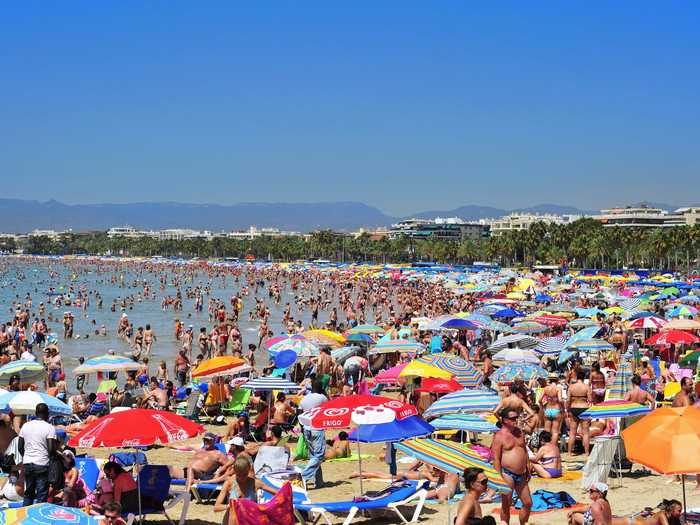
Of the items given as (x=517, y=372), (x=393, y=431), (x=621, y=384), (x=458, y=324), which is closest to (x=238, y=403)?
(x=517, y=372)

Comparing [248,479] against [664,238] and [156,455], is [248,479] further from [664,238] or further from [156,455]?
[664,238]

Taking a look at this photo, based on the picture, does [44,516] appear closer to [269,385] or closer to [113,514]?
[113,514]

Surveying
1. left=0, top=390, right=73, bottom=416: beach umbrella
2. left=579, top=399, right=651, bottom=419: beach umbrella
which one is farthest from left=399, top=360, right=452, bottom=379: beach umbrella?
left=0, top=390, right=73, bottom=416: beach umbrella

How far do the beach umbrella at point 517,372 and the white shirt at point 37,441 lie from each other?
22.9 feet

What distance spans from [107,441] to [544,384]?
7497 mm

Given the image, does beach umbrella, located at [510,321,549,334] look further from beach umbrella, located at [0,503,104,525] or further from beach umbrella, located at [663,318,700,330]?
beach umbrella, located at [0,503,104,525]

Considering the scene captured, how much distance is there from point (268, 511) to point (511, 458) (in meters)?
1.86

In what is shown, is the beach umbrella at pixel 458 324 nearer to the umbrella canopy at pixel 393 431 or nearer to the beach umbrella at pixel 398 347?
the beach umbrella at pixel 398 347

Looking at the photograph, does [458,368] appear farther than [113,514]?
Yes

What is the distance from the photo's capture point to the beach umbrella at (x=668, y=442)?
520cm

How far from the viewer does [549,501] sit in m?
7.38

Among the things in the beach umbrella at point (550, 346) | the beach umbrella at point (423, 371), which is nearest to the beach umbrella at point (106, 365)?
the beach umbrella at point (423, 371)

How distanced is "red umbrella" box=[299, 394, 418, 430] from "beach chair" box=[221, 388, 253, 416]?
5586 mm

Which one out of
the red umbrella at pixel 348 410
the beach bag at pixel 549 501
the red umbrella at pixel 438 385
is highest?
the red umbrella at pixel 348 410
